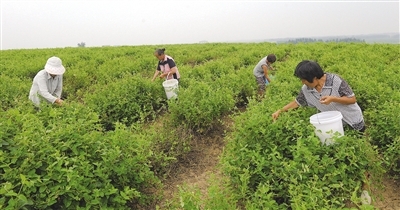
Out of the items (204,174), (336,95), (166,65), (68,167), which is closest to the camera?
(68,167)

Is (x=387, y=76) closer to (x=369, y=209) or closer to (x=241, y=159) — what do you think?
(x=241, y=159)

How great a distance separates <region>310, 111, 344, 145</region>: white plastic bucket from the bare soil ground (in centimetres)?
84

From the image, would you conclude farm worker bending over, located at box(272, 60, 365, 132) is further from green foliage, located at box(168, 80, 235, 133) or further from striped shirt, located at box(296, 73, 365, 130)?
green foliage, located at box(168, 80, 235, 133)

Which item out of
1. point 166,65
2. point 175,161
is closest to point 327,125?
point 175,161

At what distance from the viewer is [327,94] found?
12.7ft

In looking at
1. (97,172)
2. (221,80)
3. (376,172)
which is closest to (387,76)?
(221,80)

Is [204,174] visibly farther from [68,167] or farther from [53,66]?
[53,66]

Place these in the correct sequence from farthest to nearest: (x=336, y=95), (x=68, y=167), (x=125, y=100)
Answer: (x=125, y=100)
(x=336, y=95)
(x=68, y=167)

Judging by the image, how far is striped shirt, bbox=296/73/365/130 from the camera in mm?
3828

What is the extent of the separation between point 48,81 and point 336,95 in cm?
453

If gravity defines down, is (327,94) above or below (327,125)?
above

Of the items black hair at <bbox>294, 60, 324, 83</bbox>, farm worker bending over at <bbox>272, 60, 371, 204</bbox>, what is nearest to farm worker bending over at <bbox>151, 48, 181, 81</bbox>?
farm worker bending over at <bbox>272, 60, 371, 204</bbox>

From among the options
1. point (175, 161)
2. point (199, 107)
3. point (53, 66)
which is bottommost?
point (175, 161)

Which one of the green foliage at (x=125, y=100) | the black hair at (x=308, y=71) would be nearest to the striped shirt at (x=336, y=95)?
the black hair at (x=308, y=71)
